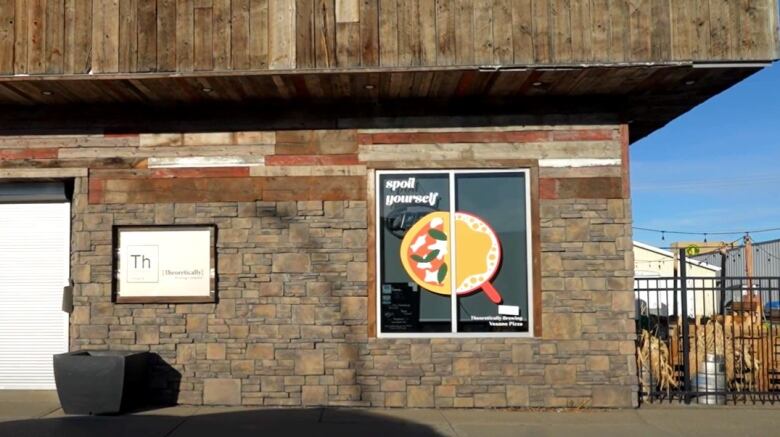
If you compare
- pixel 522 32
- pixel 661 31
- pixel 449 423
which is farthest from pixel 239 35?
pixel 449 423

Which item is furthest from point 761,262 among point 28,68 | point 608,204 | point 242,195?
point 28,68

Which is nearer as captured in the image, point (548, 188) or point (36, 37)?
point (36, 37)

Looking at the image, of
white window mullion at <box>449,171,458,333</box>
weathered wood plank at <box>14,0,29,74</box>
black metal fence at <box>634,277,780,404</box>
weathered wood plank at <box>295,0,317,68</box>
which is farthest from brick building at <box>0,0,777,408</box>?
black metal fence at <box>634,277,780,404</box>

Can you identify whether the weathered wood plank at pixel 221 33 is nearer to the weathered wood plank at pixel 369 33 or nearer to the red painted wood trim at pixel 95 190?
the weathered wood plank at pixel 369 33

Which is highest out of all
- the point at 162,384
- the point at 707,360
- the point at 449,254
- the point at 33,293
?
the point at 449,254

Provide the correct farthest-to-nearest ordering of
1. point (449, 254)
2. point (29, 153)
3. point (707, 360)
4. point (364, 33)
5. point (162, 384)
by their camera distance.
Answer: point (707, 360), point (29, 153), point (449, 254), point (162, 384), point (364, 33)

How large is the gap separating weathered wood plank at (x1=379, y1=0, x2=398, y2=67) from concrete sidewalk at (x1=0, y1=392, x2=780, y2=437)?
161 inches

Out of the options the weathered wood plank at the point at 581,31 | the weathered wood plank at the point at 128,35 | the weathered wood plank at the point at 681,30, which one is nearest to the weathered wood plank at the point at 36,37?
the weathered wood plank at the point at 128,35

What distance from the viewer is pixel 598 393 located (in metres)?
9.34

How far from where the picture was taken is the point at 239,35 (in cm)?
869

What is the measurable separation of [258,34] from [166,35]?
3.49 ft

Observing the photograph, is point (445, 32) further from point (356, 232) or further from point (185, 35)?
point (185, 35)

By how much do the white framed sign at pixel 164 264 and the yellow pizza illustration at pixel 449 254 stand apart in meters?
2.49

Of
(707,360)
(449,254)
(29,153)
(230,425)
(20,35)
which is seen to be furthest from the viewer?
(707,360)
